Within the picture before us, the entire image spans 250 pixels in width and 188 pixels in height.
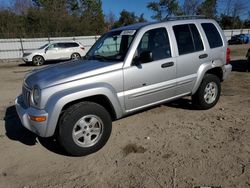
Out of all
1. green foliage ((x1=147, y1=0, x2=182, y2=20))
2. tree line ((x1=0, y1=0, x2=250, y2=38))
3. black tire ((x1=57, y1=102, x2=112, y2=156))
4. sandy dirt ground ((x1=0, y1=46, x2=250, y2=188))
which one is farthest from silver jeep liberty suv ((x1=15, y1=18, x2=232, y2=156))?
green foliage ((x1=147, y1=0, x2=182, y2=20))

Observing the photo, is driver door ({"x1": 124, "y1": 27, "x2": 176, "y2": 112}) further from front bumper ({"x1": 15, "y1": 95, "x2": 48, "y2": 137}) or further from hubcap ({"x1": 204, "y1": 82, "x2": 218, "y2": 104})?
front bumper ({"x1": 15, "y1": 95, "x2": 48, "y2": 137})

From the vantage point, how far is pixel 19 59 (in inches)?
923

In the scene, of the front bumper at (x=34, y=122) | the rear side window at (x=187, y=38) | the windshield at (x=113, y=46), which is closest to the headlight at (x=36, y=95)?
the front bumper at (x=34, y=122)

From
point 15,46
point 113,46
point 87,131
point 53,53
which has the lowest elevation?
point 87,131

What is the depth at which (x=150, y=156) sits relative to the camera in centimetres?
376

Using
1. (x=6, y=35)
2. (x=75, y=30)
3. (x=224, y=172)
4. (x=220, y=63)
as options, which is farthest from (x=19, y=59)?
(x=224, y=172)

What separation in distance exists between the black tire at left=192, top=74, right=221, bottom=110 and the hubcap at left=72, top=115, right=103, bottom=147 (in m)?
2.48

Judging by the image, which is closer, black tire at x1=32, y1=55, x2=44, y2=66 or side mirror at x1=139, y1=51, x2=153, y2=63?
side mirror at x1=139, y1=51, x2=153, y2=63

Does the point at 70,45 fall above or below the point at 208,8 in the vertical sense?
below

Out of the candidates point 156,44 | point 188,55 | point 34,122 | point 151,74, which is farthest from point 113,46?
point 34,122

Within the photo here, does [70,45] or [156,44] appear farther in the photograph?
[70,45]

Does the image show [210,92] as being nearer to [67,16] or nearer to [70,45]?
[70,45]

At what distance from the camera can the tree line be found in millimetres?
29094

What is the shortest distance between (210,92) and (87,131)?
310 centimetres
